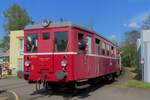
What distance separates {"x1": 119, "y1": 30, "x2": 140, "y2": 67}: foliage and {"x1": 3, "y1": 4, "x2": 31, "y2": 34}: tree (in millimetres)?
25188

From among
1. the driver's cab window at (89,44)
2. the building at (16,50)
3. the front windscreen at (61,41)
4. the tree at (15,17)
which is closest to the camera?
the front windscreen at (61,41)

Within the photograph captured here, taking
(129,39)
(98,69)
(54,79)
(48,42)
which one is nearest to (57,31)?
(48,42)

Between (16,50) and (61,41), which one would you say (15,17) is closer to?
(16,50)

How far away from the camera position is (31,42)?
17.3m

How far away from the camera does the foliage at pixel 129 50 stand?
2959 inches

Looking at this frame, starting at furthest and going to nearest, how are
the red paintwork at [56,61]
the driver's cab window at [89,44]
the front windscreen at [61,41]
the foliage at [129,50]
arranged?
the foliage at [129,50] → the driver's cab window at [89,44] → the front windscreen at [61,41] → the red paintwork at [56,61]

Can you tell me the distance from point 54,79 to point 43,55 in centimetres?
129

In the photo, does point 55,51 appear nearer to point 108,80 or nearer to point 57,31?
point 57,31

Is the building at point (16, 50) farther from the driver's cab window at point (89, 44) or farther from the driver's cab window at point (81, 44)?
the driver's cab window at point (81, 44)

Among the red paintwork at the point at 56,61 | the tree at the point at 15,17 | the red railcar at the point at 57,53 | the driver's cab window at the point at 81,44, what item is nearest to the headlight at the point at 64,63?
the red railcar at the point at 57,53

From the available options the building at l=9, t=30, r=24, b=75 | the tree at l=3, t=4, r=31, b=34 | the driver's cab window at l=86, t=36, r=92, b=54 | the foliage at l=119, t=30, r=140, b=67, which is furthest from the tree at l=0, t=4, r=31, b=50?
the driver's cab window at l=86, t=36, r=92, b=54

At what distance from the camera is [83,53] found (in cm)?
1716

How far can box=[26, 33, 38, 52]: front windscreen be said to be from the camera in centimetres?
1712

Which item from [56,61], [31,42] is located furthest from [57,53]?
[31,42]
